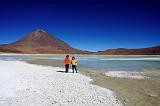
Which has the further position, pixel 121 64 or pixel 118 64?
pixel 121 64

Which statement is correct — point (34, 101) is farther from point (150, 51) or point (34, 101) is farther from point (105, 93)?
point (150, 51)

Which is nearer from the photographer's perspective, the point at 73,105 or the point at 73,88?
the point at 73,105

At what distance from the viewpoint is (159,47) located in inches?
5226

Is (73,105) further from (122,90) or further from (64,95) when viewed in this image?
(122,90)

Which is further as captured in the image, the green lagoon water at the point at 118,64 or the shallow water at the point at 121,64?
the green lagoon water at the point at 118,64

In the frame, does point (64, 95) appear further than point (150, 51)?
No

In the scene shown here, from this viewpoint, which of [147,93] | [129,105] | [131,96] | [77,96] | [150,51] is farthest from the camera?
[150,51]

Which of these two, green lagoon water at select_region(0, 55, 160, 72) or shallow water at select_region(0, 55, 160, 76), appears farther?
green lagoon water at select_region(0, 55, 160, 72)

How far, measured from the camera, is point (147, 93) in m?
10.1

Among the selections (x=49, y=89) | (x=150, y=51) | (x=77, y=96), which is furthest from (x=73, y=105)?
(x=150, y=51)

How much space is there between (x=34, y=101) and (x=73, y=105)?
1.27 m

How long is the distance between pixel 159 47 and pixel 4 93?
131738 millimetres

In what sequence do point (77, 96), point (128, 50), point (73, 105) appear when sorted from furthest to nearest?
point (128, 50)
point (77, 96)
point (73, 105)

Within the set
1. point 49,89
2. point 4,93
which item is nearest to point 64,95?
point 49,89
